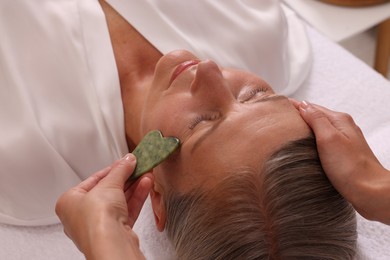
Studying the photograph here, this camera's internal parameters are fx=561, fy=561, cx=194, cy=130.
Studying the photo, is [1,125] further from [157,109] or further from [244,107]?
[244,107]

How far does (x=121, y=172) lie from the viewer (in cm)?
91

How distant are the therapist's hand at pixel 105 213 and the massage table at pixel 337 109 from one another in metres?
0.25

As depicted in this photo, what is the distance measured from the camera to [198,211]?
907 millimetres

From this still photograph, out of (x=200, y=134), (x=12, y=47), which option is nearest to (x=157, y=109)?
(x=200, y=134)

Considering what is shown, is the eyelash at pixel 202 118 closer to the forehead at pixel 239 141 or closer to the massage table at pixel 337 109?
the forehead at pixel 239 141

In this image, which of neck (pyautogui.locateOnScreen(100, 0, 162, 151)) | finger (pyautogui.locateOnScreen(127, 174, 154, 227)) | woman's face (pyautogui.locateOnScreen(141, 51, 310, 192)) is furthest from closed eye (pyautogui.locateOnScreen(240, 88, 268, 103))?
neck (pyautogui.locateOnScreen(100, 0, 162, 151))

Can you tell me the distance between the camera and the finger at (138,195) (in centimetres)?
94

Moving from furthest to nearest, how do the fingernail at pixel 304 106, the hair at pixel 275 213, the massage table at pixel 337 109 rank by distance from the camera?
the massage table at pixel 337 109 < the fingernail at pixel 304 106 < the hair at pixel 275 213

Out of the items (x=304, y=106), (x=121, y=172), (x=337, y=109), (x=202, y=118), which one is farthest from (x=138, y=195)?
(x=337, y=109)

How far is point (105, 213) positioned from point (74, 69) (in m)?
0.52

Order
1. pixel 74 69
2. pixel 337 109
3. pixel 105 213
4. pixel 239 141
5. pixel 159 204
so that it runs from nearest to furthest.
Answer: pixel 105 213 < pixel 239 141 < pixel 159 204 < pixel 74 69 < pixel 337 109


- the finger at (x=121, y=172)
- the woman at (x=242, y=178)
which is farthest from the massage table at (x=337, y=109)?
the finger at (x=121, y=172)

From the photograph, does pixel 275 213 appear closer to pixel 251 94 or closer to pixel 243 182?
pixel 243 182

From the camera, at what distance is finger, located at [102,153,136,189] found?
880 mm
